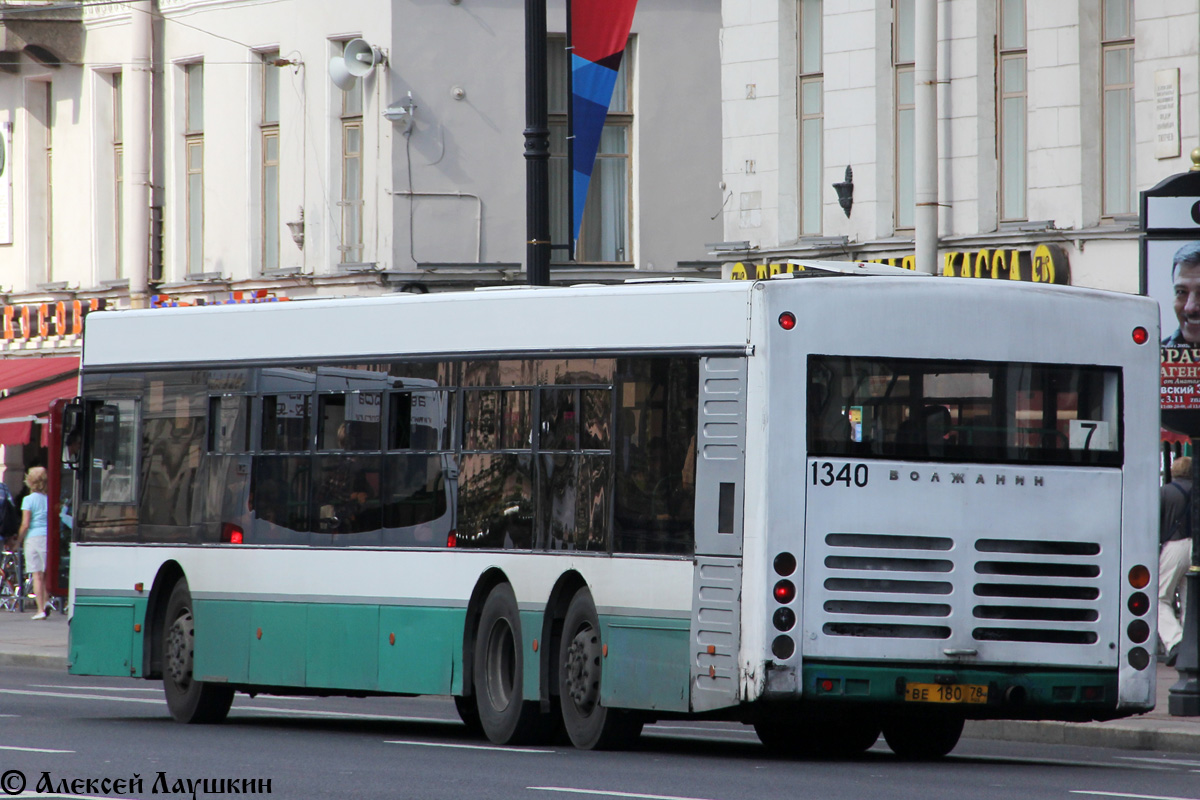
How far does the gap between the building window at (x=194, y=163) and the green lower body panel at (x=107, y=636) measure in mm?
16241

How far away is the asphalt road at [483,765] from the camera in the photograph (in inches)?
478

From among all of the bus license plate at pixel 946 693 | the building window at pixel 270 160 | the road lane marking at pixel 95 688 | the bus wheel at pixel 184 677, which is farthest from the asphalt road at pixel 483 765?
the building window at pixel 270 160

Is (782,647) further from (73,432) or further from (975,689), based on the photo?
(73,432)

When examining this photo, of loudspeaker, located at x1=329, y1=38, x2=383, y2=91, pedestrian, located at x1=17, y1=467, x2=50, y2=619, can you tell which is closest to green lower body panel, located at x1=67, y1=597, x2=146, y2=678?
pedestrian, located at x1=17, y1=467, x2=50, y2=619

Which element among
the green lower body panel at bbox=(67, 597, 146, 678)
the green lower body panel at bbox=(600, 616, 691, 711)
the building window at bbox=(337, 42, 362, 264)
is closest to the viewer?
the green lower body panel at bbox=(600, 616, 691, 711)

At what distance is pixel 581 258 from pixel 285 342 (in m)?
15.3

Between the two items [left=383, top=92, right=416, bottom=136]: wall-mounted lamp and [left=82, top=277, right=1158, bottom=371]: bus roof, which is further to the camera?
[left=383, top=92, right=416, bottom=136]: wall-mounted lamp

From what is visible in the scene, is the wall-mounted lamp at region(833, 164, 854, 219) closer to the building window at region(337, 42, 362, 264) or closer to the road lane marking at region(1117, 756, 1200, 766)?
the building window at region(337, 42, 362, 264)

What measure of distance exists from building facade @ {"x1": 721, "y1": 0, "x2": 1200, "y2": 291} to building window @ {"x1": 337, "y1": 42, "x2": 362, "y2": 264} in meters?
5.19

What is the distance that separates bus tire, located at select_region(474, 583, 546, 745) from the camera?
15.0 metres

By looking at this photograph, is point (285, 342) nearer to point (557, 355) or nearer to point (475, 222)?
point (557, 355)

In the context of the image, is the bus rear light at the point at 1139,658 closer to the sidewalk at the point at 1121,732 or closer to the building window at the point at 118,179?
the sidewalk at the point at 1121,732

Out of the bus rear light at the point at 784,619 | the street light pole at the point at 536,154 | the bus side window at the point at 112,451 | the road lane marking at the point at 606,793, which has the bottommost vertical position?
the road lane marking at the point at 606,793

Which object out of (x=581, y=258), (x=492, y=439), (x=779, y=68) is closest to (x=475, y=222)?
(x=581, y=258)
